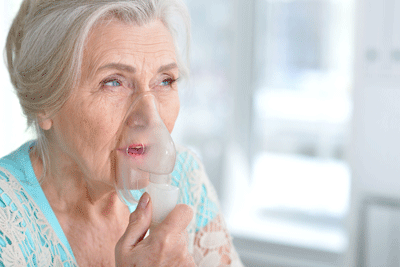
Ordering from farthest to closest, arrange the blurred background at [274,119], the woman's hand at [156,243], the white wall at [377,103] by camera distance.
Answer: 1. the blurred background at [274,119]
2. the white wall at [377,103]
3. the woman's hand at [156,243]

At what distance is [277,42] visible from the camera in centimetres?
307

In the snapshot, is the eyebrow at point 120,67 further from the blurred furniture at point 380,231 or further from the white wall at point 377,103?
the blurred furniture at point 380,231

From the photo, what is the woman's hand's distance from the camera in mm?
878

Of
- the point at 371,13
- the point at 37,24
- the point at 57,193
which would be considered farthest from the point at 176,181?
the point at 371,13

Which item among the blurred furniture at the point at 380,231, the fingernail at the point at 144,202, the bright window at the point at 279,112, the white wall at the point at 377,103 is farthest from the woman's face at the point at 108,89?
the bright window at the point at 279,112

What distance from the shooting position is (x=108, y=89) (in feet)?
3.39

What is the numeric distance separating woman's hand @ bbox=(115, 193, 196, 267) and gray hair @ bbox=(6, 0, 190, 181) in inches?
14.6

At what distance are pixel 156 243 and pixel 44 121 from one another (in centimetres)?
47

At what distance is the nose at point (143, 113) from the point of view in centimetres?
102

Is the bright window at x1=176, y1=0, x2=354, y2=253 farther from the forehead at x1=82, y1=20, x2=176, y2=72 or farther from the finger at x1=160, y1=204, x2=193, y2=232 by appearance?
the finger at x1=160, y1=204, x2=193, y2=232

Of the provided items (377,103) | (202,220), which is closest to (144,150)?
(202,220)

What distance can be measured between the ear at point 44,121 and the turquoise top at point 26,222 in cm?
12

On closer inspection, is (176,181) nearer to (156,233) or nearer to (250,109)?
(156,233)

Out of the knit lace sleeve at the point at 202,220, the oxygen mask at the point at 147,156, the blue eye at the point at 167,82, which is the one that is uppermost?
the blue eye at the point at 167,82
